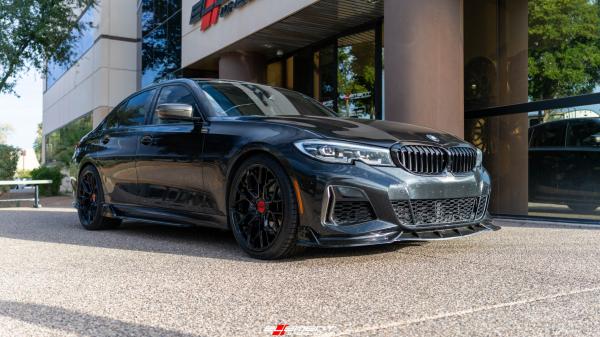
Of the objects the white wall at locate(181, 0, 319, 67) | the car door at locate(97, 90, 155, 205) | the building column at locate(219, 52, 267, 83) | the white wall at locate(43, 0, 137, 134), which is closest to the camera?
the car door at locate(97, 90, 155, 205)

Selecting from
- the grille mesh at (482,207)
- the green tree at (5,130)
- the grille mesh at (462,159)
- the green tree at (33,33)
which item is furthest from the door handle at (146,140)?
the green tree at (5,130)

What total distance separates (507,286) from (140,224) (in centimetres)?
529

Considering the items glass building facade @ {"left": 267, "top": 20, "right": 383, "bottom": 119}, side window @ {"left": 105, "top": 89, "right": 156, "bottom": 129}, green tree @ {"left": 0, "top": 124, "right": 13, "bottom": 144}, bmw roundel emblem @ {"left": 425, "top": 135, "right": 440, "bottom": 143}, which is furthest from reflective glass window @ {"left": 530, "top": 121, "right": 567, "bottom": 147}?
green tree @ {"left": 0, "top": 124, "right": 13, "bottom": 144}

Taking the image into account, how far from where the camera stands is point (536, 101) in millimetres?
8719

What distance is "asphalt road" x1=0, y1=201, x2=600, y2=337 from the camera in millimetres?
2572

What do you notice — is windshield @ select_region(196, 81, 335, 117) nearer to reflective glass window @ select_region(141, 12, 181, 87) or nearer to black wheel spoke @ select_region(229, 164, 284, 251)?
black wheel spoke @ select_region(229, 164, 284, 251)

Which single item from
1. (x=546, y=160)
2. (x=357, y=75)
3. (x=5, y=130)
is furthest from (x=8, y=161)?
(x=5, y=130)

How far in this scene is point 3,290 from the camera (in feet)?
11.1

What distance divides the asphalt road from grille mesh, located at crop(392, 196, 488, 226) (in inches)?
12.1

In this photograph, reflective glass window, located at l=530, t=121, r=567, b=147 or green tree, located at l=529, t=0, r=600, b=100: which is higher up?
green tree, located at l=529, t=0, r=600, b=100

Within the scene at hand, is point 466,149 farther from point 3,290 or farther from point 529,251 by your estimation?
point 3,290

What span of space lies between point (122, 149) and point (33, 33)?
1554cm

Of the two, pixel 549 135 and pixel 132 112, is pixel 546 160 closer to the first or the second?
pixel 549 135

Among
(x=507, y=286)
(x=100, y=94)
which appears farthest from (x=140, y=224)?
(x=100, y=94)
